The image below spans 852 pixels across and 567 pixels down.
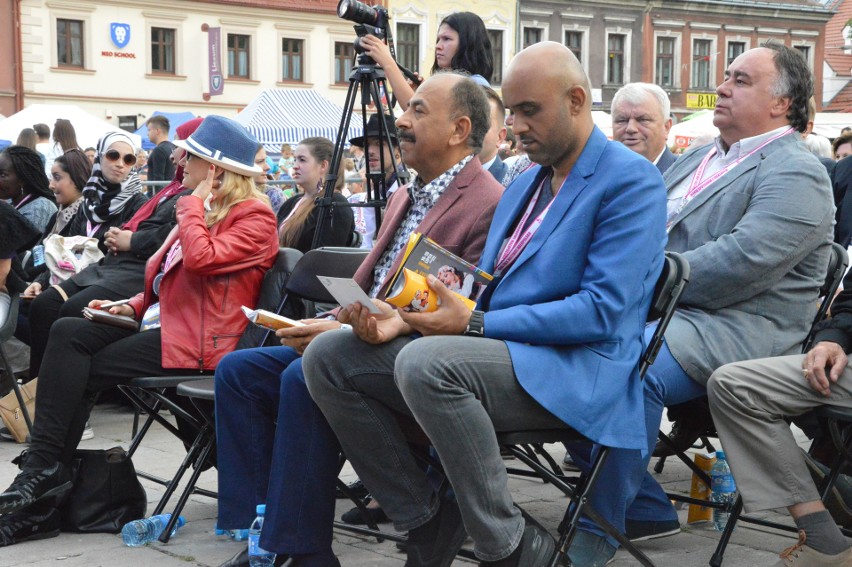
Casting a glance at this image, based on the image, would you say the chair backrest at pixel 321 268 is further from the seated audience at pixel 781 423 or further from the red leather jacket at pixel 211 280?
the seated audience at pixel 781 423

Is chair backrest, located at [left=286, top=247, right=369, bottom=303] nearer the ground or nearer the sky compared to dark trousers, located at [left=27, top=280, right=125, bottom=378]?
nearer the sky

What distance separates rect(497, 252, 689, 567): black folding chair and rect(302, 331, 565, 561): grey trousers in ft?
0.12

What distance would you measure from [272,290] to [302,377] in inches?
43.8

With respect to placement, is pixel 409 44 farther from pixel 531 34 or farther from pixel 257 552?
pixel 257 552

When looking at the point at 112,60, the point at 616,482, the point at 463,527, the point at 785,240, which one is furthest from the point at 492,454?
the point at 112,60

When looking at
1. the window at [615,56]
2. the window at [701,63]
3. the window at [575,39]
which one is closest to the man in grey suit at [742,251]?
the window at [575,39]

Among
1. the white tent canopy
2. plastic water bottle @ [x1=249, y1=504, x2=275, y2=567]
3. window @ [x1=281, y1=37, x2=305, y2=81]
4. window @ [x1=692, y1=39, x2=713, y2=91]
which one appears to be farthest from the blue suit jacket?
window @ [x1=692, y1=39, x2=713, y2=91]

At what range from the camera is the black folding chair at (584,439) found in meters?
3.11

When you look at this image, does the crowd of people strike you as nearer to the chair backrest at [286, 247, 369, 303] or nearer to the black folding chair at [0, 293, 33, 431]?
the chair backrest at [286, 247, 369, 303]

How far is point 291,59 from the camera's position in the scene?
3788 centimetres

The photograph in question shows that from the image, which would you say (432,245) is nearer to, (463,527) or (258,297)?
(463,527)

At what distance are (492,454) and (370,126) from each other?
158 inches

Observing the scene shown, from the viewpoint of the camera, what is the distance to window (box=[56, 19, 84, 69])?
33656mm

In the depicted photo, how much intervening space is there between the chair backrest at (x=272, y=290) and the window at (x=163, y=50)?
32.0m
